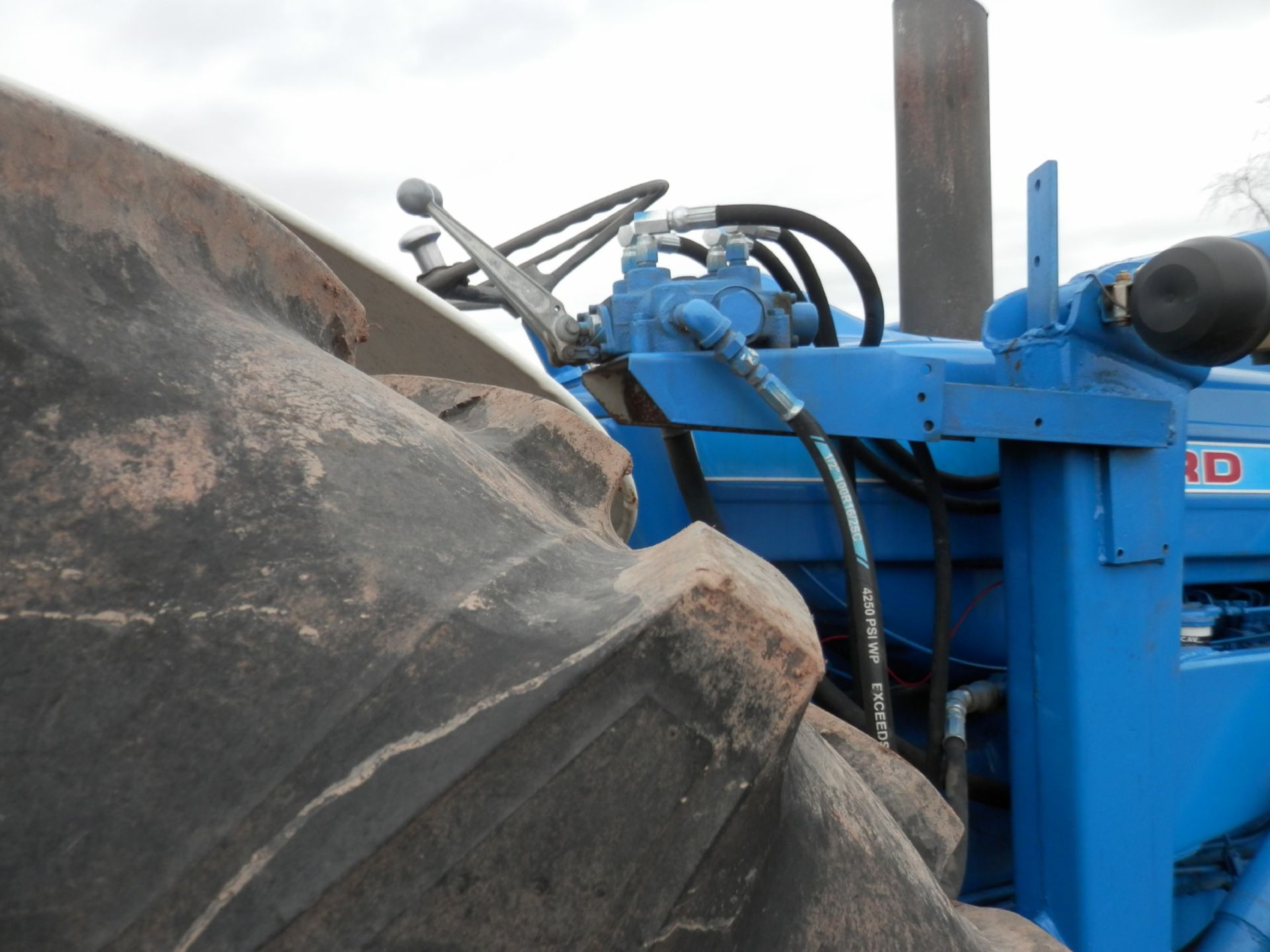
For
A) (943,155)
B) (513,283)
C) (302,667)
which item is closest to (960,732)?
(513,283)

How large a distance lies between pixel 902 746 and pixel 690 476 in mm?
536

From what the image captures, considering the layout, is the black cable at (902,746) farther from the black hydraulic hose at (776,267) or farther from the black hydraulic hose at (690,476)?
the black hydraulic hose at (776,267)

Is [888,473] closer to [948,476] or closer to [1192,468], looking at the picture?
[948,476]

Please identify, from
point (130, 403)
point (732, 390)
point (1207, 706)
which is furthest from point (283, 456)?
point (1207, 706)

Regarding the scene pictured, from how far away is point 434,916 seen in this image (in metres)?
0.50

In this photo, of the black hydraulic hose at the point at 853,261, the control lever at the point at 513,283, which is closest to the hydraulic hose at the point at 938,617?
the black hydraulic hose at the point at 853,261

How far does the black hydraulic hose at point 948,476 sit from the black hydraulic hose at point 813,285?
192 millimetres

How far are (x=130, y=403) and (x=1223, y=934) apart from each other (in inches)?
73.2

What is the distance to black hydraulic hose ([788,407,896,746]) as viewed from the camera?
59.5 inches

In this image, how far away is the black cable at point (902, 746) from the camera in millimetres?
1545

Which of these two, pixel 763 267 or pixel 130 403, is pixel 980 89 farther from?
pixel 130 403

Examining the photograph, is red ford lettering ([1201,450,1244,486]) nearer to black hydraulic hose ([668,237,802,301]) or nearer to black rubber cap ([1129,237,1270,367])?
black rubber cap ([1129,237,1270,367])

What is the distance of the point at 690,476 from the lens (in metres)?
1.63

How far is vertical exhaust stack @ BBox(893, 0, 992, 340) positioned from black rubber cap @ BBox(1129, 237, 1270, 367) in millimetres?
1197
